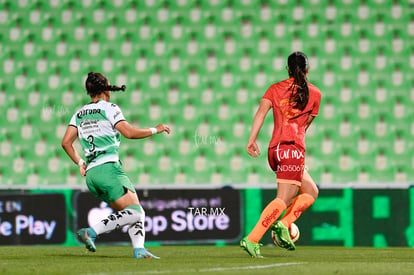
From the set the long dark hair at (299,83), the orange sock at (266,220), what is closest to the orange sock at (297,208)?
the orange sock at (266,220)

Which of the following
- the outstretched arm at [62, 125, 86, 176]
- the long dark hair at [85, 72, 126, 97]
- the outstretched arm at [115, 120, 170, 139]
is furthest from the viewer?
the outstretched arm at [62, 125, 86, 176]

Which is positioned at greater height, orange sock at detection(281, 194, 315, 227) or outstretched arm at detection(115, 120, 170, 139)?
outstretched arm at detection(115, 120, 170, 139)

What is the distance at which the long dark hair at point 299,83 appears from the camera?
611cm

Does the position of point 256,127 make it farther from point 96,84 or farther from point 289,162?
point 96,84

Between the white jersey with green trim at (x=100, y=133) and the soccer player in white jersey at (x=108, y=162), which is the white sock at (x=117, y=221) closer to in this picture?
the soccer player in white jersey at (x=108, y=162)

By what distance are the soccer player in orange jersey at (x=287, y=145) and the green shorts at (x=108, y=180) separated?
2.89ft

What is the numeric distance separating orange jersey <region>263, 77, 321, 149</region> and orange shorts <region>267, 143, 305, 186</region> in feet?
0.14

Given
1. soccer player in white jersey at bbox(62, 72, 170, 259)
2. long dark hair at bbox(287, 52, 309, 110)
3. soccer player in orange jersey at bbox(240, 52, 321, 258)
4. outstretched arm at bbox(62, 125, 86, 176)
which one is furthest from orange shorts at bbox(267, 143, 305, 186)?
outstretched arm at bbox(62, 125, 86, 176)

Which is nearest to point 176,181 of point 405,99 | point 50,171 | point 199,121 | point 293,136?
point 199,121

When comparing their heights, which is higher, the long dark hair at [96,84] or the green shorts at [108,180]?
the long dark hair at [96,84]

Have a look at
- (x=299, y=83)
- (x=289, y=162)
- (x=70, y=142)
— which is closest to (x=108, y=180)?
(x=70, y=142)

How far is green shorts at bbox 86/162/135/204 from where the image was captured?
6059 mm

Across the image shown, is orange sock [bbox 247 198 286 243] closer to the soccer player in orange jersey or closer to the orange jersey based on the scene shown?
the soccer player in orange jersey

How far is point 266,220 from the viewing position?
595 cm
